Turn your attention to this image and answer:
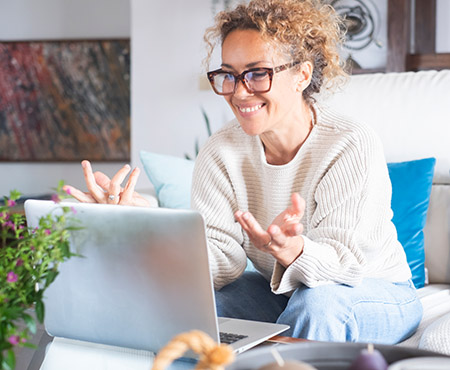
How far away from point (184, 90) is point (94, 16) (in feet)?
5.17

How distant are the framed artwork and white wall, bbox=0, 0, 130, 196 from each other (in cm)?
8

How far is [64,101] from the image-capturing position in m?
5.72

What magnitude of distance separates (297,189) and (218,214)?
0.22 metres

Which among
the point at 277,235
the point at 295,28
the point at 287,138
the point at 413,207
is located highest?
the point at 295,28

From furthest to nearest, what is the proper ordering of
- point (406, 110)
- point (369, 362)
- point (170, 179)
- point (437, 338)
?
1. point (170, 179)
2. point (406, 110)
3. point (437, 338)
4. point (369, 362)

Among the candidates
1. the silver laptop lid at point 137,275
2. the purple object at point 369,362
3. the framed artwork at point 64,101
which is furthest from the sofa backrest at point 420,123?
the framed artwork at point 64,101

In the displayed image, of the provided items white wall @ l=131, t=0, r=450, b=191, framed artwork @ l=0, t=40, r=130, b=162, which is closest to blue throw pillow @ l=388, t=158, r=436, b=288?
white wall @ l=131, t=0, r=450, b=191

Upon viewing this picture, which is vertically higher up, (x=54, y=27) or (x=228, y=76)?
(x=54, y=27)

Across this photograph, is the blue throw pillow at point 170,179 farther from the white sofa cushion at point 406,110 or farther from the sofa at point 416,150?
the white sofa cushion at point 406,110

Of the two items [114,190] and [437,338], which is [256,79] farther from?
[437,338]

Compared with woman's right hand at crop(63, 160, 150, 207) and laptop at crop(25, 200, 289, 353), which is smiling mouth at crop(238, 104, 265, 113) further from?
laptop at crop(25, 200, 289, 353)

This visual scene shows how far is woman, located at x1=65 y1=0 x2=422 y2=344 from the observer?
1495 mm

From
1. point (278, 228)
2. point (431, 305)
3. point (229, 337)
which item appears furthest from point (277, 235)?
point (431, 305)

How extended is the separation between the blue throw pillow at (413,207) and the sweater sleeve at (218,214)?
0.53 metres
